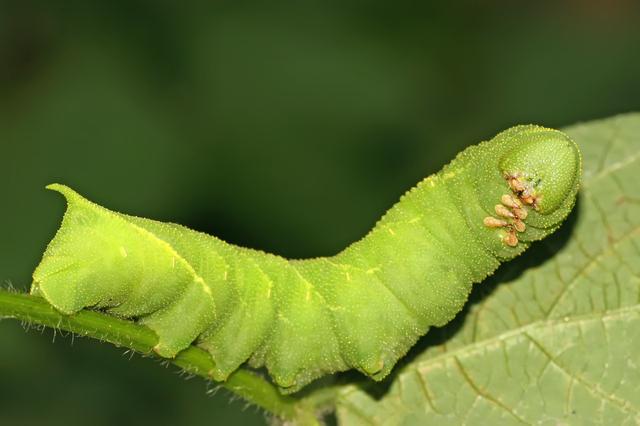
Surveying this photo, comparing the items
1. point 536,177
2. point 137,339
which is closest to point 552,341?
point 536,177

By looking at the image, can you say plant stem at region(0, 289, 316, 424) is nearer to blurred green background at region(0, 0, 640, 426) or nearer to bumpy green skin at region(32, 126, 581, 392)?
bumpy green skin at region(32, 126, 581, 392)

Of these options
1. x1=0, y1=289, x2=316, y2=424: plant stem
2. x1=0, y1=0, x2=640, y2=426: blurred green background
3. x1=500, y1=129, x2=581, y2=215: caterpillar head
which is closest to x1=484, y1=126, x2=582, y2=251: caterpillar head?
x1=500, y1=129, x2=581, y2=215: caterpillar head

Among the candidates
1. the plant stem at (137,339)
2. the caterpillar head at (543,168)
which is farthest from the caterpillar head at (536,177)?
the plant stem at (137,339)

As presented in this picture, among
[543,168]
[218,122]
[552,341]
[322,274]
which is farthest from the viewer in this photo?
[218,122]

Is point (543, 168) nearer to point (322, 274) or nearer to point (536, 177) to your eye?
point (536, 177)

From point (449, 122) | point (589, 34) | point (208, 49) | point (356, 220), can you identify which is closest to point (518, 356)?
point (356, 220)

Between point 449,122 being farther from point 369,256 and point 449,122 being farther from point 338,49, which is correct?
point 369,256
